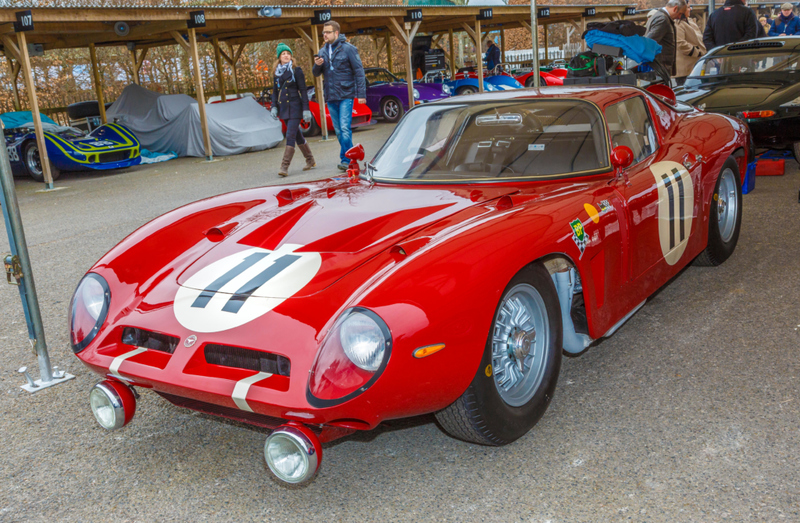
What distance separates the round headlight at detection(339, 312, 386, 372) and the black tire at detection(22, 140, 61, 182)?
37.6ft

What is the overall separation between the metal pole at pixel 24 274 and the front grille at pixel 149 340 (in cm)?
92

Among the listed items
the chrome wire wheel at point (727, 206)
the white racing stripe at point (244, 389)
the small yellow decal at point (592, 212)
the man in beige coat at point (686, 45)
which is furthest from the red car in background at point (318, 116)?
the white racing stripe at point (244, 389)

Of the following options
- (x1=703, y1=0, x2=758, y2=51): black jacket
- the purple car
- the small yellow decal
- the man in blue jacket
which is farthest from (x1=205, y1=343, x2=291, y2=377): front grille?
the purple car

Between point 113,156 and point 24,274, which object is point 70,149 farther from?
point 24,274

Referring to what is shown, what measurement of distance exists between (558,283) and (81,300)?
182 cm

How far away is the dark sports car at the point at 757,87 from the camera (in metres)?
6.70

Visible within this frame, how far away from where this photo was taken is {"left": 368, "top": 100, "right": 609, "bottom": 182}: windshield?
10.8 ft

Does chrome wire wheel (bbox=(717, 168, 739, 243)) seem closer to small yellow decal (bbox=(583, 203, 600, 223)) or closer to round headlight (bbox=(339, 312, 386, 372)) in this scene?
small yellow decal (bbox=(583, 203, 600, 223))

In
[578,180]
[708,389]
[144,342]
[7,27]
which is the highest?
[7,27]

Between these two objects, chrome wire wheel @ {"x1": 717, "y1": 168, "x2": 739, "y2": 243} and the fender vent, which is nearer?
chrome wire wheel @ {"x1": 717, "y1": 168, "x2": 739, "y2": 243}

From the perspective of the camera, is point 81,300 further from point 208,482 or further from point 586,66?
point 586,66

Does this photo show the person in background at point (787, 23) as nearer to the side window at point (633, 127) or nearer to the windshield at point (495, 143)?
the side window at point (633, 127)

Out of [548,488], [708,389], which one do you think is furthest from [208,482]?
[708,389]

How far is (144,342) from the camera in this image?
244 cm
